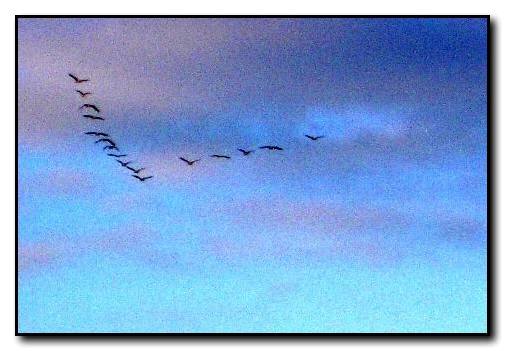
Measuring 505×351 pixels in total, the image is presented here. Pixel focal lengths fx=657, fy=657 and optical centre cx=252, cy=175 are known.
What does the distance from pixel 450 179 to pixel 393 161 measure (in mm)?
258

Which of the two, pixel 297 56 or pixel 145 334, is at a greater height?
pixel 297 56

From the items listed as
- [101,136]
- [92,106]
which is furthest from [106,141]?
[92,106]

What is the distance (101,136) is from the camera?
2869 millimetres

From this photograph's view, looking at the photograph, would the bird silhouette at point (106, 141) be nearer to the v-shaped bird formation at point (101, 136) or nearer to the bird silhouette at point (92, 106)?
the v-shaped bird formation at point (101, 136)

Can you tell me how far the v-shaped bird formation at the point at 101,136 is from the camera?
2.87m

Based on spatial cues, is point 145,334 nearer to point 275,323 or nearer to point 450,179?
point 275,323

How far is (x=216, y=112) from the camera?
9.53 ft

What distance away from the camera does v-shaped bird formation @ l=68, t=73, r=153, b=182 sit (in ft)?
9.41

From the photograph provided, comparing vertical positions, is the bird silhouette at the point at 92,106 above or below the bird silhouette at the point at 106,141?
Result: above

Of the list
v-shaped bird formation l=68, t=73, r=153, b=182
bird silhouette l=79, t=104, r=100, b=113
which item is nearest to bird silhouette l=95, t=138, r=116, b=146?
v-shaped bird formation l=68, t=73, r=153, b=182

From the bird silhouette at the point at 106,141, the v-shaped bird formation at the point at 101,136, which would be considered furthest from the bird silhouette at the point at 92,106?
the bird silhouette at the point at 106,141

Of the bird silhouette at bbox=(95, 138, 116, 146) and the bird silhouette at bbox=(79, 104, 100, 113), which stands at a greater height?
the bird silhouette at bbox=(79, 104, 100, 113)

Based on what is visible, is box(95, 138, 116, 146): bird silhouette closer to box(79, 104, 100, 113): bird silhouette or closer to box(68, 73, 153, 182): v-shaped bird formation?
box(68, 73, 153, 182): v-shaped bird formation
